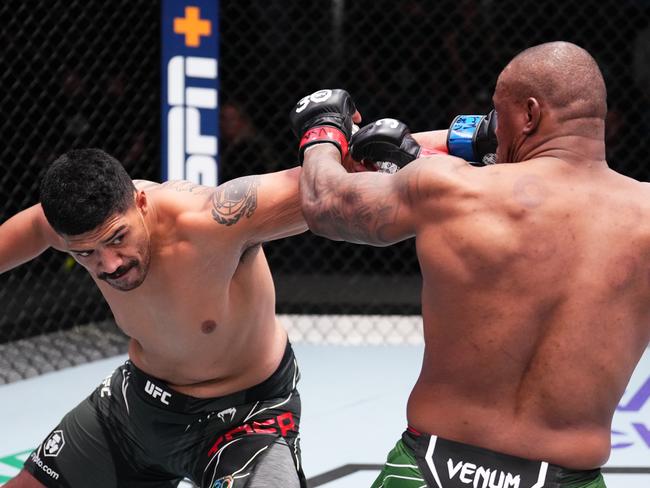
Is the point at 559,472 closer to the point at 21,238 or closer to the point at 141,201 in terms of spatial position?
the point at 141,201

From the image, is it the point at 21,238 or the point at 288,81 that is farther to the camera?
the point at 288,81

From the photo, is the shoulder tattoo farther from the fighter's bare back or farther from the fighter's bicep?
the fighter's bare back

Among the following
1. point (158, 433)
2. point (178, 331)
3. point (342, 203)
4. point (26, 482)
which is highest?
point (342, 203)

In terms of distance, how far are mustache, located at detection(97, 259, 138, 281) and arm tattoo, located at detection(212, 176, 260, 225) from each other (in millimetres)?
195

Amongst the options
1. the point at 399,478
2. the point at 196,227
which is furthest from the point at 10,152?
the point at 399,478

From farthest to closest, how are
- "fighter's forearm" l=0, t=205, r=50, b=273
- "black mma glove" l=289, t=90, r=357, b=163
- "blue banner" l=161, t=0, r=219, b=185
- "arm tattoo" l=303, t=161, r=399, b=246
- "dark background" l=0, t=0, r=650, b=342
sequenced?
"dark background" l=0, t=0, r=650, b=342, "blue banner" l=161, t=0, r=219, b=185, "fighter's forearm" l=0, t=205, r=50, b=273, "black mma glove" l=289, t=90, r=357, b=163, "arm tattoo" l=303, t=161, r=399, b=246

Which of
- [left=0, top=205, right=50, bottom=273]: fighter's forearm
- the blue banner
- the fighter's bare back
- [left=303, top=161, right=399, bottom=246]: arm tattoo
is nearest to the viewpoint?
the fighter's bare back

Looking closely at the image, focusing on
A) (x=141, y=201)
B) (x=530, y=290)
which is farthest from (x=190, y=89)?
(x=530, y=290)

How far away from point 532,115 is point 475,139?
0.53 meters

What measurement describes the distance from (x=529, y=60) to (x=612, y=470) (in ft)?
6.35

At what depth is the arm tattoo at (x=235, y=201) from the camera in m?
2.16

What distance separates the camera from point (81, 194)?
2082mm

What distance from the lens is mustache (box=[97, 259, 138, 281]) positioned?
2113 mm

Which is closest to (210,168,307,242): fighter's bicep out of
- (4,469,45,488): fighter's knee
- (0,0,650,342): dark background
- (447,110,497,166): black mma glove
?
(447,110,497,166): black mma glove
